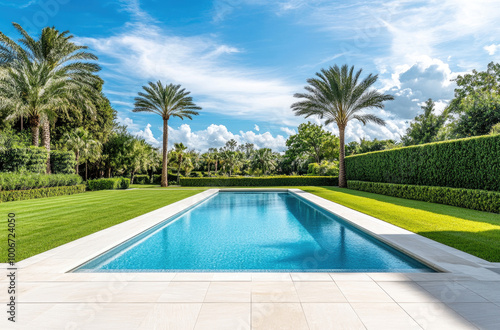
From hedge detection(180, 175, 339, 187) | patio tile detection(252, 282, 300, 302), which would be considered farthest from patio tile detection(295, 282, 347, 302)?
hedge detection(180, 175, 339, 187)

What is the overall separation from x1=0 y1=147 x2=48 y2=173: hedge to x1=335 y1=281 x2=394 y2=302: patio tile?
20620 mm

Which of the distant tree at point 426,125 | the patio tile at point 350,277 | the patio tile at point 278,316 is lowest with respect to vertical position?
the patio tile at point 350,277

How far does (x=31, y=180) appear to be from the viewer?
15.8 m

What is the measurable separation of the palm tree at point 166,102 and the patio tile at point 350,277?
1024 inches

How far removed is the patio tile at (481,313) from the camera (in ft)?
8.66

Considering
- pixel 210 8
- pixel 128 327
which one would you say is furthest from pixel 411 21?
pixel 128 327

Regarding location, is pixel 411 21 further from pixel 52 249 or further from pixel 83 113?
pixel 83 113

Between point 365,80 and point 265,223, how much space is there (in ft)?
55.1

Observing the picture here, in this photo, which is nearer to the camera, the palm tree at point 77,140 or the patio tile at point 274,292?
the patio tile at point 274,292

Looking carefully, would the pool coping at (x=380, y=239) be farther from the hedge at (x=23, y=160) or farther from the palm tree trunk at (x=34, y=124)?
the palm tree trunk at (x=34, y=124)

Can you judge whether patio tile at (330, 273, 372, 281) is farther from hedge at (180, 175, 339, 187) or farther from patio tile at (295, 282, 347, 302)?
hedge at (180, 175, 339, 187)

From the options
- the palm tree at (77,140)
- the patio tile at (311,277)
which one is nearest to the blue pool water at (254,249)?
the patio tile at (311,277)

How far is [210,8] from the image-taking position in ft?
36.6

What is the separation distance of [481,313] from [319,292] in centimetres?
170
